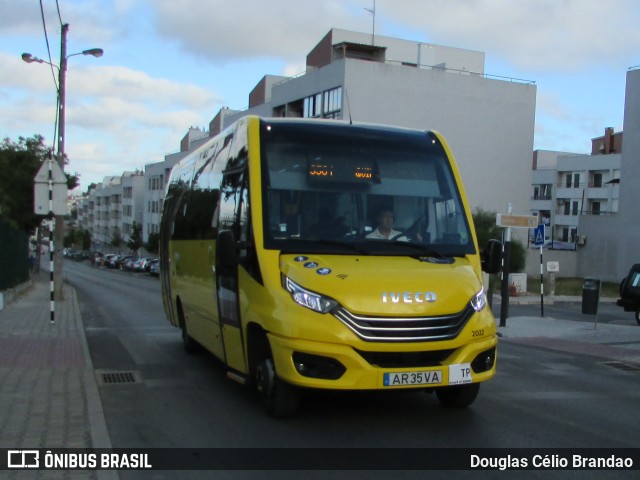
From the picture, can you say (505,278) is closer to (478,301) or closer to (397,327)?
(478,301)

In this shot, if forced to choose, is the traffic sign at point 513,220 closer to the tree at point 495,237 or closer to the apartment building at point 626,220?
the tree at point 495,237

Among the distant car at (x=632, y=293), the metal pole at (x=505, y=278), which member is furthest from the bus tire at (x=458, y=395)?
the distant car at (x=632, y=293)

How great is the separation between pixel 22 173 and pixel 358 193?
39.4m

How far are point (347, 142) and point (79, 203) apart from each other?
654 ft

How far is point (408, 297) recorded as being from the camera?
21.3 feet

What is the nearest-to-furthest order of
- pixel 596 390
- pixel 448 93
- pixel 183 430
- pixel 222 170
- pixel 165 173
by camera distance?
pixel 183 430, pixel 222 170, pixel 596 390, pixel 448 93, pixel 165 173

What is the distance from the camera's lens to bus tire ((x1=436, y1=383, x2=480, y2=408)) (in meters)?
7.49

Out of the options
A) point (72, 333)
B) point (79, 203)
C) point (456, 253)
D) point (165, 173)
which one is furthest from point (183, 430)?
point (79, 203)

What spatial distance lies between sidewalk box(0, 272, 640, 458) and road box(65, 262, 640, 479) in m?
0.28

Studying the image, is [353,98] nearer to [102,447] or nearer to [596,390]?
[596,390]

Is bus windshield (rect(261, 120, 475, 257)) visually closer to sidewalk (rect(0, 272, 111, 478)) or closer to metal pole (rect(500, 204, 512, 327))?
sidewalk (rect(0, 272, 111, 478))

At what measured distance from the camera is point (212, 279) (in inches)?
350

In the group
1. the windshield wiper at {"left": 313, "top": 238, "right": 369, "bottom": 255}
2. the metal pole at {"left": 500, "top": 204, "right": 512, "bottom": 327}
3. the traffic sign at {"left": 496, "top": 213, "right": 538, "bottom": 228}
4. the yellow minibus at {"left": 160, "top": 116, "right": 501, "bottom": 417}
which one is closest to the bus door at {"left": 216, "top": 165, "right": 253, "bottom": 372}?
the yellow minibus at {"left": 160, "top": 116, "right": 501, "bottom": 417}

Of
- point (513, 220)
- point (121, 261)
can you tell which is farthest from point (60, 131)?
point (121, 261)
